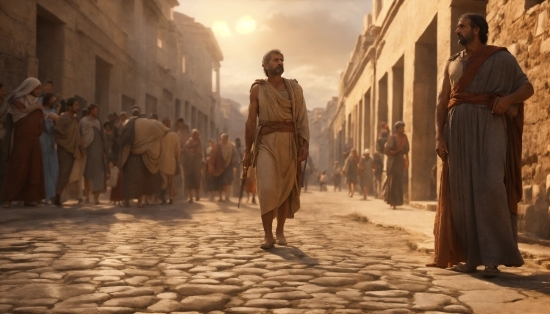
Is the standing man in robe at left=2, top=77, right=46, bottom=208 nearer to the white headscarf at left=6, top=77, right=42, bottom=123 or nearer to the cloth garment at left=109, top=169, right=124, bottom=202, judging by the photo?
the white headscarf at left=6, top=77, right=42, bottom=123

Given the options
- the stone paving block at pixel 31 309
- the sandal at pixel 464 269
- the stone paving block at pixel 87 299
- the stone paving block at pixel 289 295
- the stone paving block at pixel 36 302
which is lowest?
the stone paving block at pixel 31 309

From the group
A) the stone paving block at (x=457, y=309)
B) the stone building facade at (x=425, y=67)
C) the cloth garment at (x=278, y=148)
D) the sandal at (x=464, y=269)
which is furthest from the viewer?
the stone building facade at (x=425, y=67)

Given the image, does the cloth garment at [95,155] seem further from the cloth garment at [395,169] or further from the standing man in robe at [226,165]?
the cloth garment at [395,169]

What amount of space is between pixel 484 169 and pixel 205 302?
2.25m

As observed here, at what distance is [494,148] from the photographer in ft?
14.5

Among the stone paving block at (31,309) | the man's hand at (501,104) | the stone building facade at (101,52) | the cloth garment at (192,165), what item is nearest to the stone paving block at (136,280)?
the stone paving block at (31,309)

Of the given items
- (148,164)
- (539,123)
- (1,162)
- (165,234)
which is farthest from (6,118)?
(539,123)

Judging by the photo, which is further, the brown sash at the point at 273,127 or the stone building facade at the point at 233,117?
the stone building facade at the point at 233,117

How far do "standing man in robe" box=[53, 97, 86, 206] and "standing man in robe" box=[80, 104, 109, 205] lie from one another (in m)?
0.45

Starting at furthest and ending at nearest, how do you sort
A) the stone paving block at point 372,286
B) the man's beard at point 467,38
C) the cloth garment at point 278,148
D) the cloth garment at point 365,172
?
the cloth garment at point 365,172
the cloth garment at point 278,148
the man's beard at point 467,38
the stone paving block at point 372,286

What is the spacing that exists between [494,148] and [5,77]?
28.8 ft

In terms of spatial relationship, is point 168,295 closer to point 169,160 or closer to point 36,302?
point 36,302

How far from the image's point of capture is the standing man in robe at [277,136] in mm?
5852

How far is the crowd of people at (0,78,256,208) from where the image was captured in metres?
9.42
